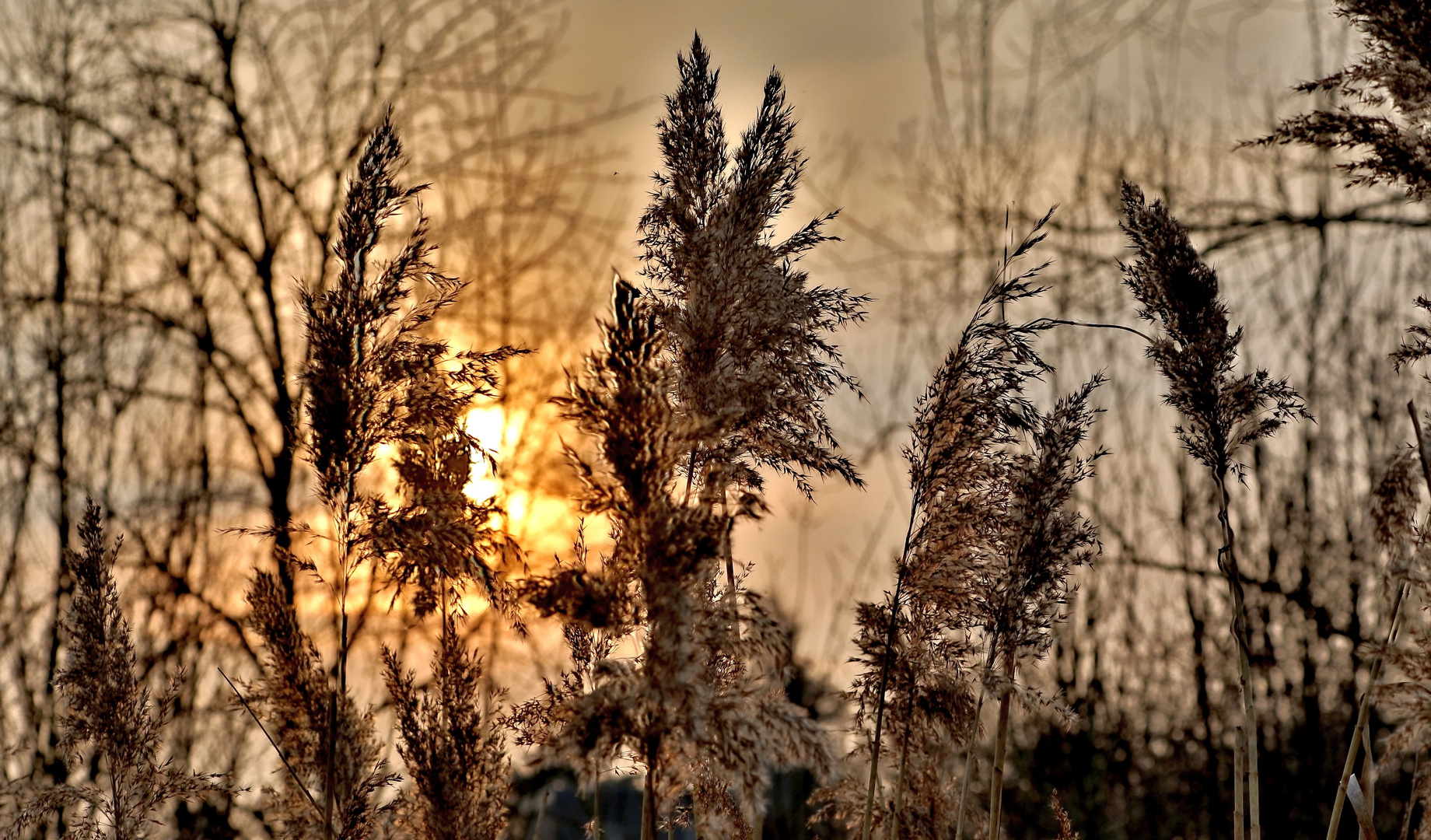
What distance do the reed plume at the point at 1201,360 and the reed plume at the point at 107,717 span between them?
2.55 meters

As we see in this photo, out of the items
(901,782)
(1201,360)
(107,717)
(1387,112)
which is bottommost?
(901,782)

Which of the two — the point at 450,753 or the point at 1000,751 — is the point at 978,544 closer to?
the point at 1000,751

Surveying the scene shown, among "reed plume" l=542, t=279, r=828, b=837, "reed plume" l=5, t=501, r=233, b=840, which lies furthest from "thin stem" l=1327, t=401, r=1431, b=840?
"reed plume" l=5, t=501, r=233, b=840

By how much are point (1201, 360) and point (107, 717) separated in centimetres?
276

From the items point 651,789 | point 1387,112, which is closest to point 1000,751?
point 651,789

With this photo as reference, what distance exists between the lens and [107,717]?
2.82 metres

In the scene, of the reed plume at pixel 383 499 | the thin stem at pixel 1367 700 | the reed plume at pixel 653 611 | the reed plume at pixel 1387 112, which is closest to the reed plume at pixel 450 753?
the reed plume at pixel 383 499

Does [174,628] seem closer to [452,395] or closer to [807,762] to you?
[452,395]

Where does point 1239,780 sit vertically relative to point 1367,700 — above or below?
below

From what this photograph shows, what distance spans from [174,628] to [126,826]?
13.3ft

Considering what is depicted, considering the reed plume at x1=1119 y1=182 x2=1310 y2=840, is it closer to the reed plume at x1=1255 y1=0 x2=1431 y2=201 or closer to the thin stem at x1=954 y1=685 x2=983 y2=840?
the reed plume at x1=1255 y1=0 x2=1431 y2=201

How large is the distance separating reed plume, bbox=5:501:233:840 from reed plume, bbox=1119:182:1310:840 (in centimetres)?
255

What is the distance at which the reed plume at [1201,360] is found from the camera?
8.19ft

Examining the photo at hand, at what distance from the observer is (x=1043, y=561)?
8.50 feet
